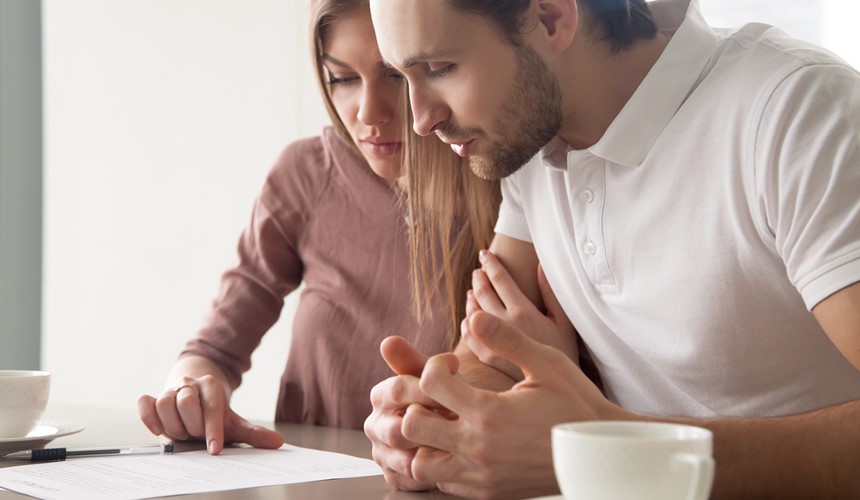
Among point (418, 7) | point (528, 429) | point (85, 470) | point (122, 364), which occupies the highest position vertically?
point (418, 7)

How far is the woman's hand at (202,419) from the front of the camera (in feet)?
4.29

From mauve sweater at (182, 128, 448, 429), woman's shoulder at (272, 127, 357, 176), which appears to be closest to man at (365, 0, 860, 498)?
mauve sweater at (182, 128, 448, 429)

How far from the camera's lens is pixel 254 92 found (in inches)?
121

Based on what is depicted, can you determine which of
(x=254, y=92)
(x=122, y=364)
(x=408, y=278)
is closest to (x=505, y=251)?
(x=408, y=278)

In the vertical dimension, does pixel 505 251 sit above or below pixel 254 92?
below

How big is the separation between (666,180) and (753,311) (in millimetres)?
190

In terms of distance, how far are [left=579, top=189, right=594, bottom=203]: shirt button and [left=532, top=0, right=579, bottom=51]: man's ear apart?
19cm

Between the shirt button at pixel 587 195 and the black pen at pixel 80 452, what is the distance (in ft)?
2.05

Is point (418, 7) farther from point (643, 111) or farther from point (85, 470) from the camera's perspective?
point (85, 470)

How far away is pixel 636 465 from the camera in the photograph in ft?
2.13

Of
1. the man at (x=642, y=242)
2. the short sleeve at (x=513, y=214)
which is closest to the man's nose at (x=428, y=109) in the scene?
the man at (x=642, y=242)

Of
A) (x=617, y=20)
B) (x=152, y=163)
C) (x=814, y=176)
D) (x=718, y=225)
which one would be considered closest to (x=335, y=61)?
(x=617, y=20)

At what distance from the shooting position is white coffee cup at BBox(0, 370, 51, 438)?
1.26 meters

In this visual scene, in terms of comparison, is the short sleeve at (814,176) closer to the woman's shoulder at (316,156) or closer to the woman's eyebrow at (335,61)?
the woman's eyebrow at (335,61)
